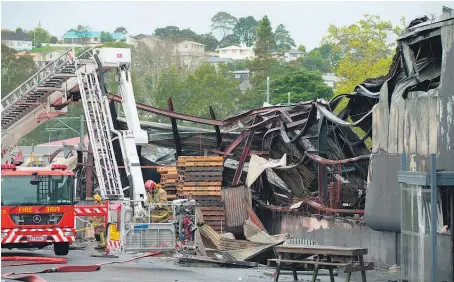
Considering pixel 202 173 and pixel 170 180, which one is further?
pixel 170 180

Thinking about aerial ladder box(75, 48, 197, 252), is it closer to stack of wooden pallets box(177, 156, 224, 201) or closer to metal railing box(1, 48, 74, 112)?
metal railing box(1, 48, 74, 112)

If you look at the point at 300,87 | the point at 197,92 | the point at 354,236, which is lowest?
the point at 354,236

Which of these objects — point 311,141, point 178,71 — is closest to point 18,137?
point 311,141

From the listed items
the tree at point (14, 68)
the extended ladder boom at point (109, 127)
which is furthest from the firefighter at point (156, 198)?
the tree at point (14, 68)

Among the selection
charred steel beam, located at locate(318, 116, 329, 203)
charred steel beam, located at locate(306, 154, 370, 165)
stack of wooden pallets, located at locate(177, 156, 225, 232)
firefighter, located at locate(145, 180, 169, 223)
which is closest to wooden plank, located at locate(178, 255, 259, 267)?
firefighter, located at locate(145, 180, 169, 223)

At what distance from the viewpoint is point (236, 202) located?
36906 millimetres

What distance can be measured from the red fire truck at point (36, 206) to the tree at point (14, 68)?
7911 centimetres

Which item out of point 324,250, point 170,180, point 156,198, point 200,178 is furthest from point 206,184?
point 324,250

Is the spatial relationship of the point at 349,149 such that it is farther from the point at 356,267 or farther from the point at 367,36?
the point at 367,36

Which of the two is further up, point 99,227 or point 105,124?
point 105,124

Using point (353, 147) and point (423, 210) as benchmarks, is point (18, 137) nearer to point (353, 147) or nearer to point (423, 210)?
point (353, 147)

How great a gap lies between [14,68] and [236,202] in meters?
79.4

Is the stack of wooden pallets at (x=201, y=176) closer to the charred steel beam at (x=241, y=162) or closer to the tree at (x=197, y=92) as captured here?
the charred steel beam at (x=241, y=162)

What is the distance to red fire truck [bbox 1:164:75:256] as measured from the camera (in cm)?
2925
